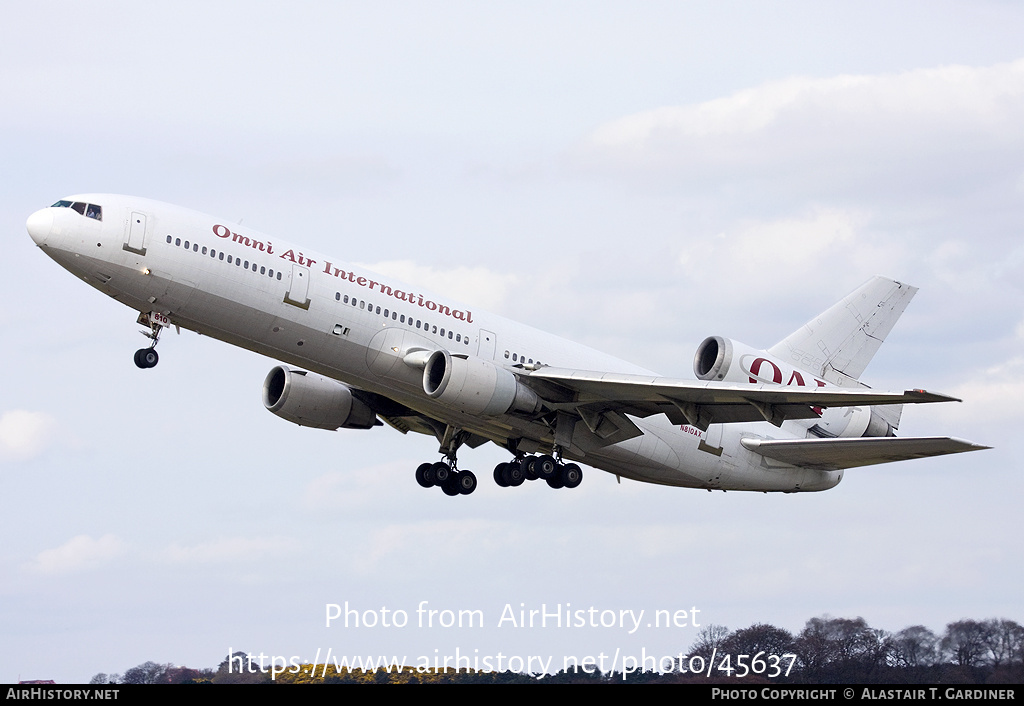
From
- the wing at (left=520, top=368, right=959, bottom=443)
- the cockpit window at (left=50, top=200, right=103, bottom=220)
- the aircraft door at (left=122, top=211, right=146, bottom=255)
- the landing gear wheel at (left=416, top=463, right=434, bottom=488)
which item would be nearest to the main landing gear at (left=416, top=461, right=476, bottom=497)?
the landing gear wheel at (left=416, top=463, right=434, bottom=488)

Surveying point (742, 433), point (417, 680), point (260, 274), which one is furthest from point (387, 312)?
point (742, 433)

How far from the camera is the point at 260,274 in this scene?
1467 inches

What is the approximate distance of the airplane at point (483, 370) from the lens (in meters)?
36.3

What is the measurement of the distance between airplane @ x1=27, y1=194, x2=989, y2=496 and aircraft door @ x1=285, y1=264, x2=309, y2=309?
0.04 meters

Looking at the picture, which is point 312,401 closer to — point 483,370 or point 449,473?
point 449,473

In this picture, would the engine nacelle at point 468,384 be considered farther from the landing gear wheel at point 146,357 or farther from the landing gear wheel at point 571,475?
the landing gear wheel at point 146,357

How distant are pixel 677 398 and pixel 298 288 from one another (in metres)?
10.8

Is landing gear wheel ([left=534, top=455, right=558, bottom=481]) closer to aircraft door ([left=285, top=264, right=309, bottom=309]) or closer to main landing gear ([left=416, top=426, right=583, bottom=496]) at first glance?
main landing gear ([left=416, top=426, right=583, bottom=496])

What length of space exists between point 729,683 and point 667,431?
9747mm

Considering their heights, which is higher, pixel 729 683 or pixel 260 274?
pixel 260 274

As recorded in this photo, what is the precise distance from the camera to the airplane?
3628 cm

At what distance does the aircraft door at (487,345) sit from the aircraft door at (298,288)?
5609mm

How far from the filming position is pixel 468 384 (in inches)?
1505
